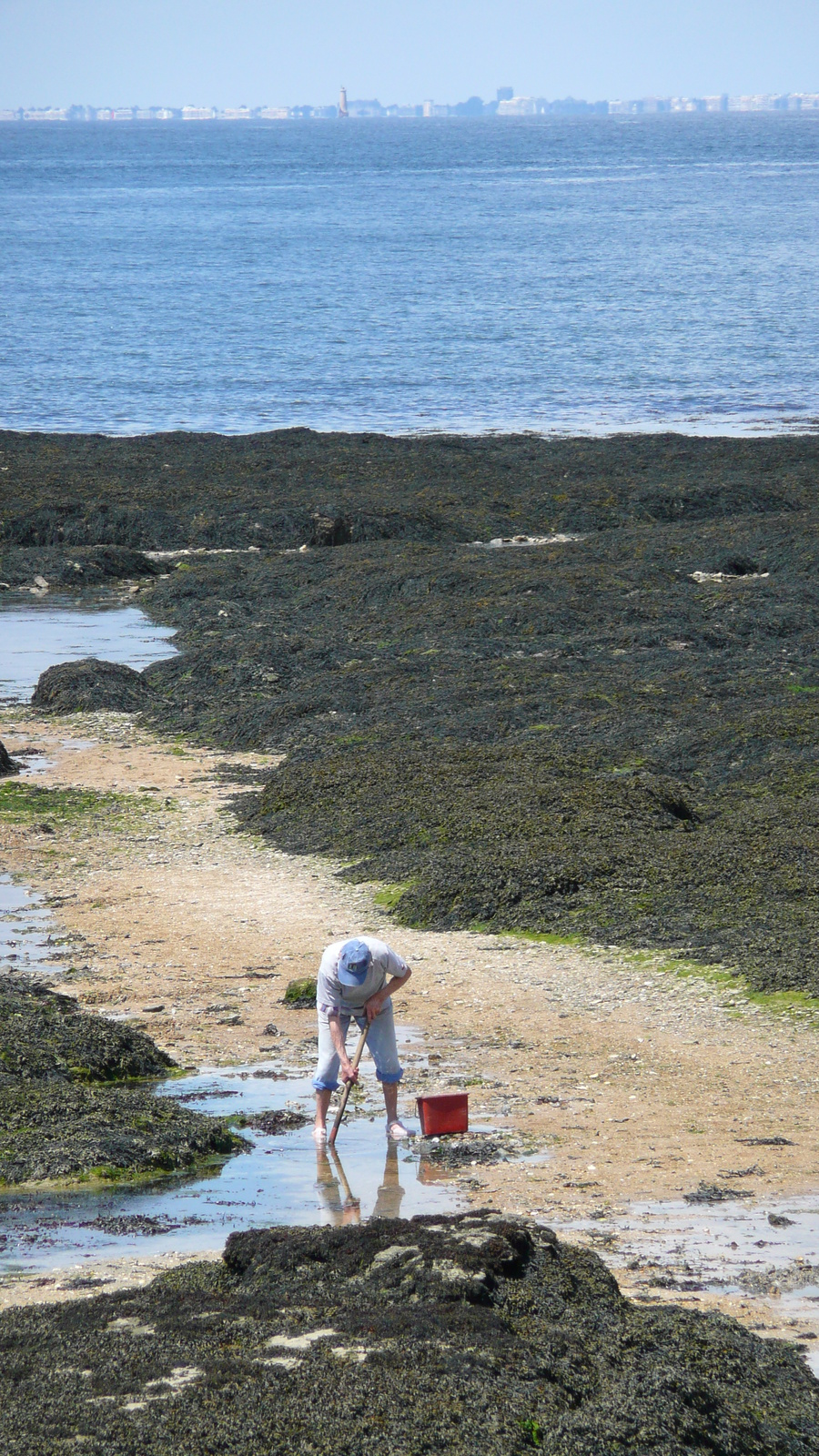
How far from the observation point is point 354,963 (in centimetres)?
819

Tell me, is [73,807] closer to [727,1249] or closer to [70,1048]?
[70,1048]

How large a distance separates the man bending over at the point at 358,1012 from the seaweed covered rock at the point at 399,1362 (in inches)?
77.8

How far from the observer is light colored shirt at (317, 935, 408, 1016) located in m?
8.27

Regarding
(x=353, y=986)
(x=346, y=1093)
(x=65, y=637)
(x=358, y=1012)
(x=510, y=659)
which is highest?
(x=353, y=986)

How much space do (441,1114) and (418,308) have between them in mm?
66721

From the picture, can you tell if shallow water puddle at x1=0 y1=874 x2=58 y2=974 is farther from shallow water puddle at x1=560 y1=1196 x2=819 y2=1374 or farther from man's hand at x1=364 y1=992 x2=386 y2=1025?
shallow water puddle at x1=560 y1=1196 x2=819 y2=1374

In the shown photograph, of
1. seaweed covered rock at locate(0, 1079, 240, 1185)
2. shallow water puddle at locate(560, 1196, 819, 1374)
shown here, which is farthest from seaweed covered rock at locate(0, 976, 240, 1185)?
shallow water puddle at locate(560, 1196, 819, 1374)

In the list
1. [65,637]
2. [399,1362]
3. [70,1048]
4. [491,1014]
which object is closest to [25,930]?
[70,1048]

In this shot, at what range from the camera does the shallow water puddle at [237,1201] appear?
6996 mm

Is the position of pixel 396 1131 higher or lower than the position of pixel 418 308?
lower

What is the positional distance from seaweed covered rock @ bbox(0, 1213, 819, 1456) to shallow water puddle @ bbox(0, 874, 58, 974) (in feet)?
18.3

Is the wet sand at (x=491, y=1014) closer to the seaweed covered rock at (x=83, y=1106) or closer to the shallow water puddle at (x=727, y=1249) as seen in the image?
the shallow water puddle at (x=727, y=1249)

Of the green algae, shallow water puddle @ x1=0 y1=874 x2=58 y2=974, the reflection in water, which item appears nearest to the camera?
the reflection in water

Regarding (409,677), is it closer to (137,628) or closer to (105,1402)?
(137,628)
